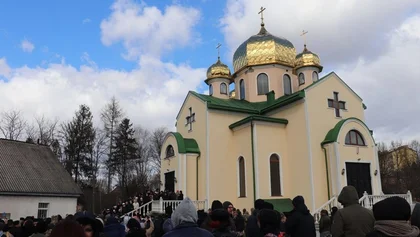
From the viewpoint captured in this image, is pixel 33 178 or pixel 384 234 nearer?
pixel 384 234

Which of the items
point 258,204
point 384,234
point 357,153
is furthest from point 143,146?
point 384,234

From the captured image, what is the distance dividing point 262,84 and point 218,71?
3.31 meters

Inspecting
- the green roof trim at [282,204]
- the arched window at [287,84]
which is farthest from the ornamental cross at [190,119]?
the green roof trim at [282,204]

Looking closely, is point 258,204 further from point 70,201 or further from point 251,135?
point 70,201

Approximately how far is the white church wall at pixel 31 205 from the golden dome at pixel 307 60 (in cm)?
1780

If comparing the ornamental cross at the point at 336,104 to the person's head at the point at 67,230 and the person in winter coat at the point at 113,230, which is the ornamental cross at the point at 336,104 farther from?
the person's head at the point at 67,230

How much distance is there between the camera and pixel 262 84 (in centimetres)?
2545

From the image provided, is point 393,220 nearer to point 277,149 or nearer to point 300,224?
point 300,224

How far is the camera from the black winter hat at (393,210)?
9.53 ft

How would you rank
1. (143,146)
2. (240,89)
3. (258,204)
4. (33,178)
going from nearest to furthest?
(258,204)
(33,178)
(240,89)
(143,146)

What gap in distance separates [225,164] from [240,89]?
283 inches

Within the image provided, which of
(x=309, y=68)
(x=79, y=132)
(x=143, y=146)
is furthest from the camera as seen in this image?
(x=143, y=146)

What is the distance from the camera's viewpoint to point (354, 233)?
4695 mm

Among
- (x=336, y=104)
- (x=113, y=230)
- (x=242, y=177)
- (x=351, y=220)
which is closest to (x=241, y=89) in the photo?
(x=336, y=104)
